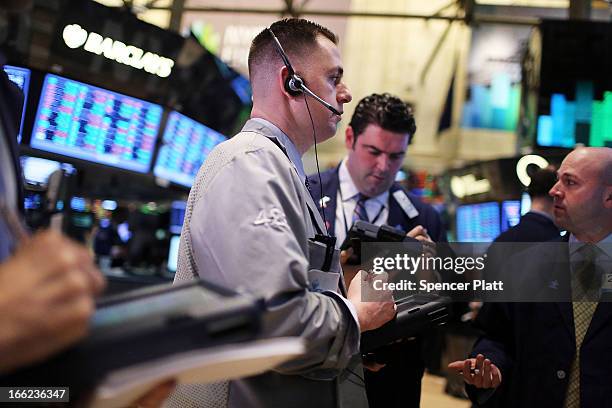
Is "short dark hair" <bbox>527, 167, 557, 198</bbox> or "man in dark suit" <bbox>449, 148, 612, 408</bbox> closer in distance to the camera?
"man in dark suit" <bbox>449, 148, 612, 408</bbox>

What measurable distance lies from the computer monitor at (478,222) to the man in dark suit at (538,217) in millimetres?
4227

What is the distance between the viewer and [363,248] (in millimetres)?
2555

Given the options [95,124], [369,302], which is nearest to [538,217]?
[369,302]

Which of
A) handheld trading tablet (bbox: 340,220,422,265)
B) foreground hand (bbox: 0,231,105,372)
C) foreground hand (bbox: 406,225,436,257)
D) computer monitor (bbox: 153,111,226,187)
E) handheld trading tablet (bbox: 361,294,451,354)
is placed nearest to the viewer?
foreground hand (bbox: 0,231,105,372)

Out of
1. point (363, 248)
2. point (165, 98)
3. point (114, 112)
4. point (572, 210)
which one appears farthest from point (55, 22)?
point (572, 210)

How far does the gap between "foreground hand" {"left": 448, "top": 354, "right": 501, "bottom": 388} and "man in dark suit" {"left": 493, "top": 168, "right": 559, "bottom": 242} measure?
2.79ft

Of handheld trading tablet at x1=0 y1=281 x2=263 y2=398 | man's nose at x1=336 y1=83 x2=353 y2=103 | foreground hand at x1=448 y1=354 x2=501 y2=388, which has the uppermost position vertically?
man's nose at x1=336 y1=83 x2=353 y2=103

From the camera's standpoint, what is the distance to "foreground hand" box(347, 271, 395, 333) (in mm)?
1758

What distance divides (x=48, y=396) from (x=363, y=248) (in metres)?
1.66

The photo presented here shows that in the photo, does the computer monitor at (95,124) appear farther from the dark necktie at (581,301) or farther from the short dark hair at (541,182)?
the dark necktie at (581,301)

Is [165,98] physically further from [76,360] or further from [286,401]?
[76,360]

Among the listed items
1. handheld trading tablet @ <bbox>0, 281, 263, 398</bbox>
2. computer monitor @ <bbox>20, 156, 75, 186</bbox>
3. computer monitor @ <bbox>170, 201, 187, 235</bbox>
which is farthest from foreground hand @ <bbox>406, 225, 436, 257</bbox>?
computer monitor @ <bbox>170, 201, 187, 235</bbox>

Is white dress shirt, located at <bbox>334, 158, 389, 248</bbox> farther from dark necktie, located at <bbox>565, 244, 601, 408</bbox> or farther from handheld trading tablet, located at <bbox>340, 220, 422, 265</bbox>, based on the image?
dark necktie, located at <bbox>565, 244, 601, 408</bbox>

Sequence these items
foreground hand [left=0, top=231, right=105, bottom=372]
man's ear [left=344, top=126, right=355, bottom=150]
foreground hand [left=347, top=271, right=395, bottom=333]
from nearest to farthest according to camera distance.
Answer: foreground hand [left=0, top=231, right=105, bottom=372] → foreground hand [left=347, top=271, right=395, bottom=333] → man's ear [left=344, top=126, right=355, bottom=150]
